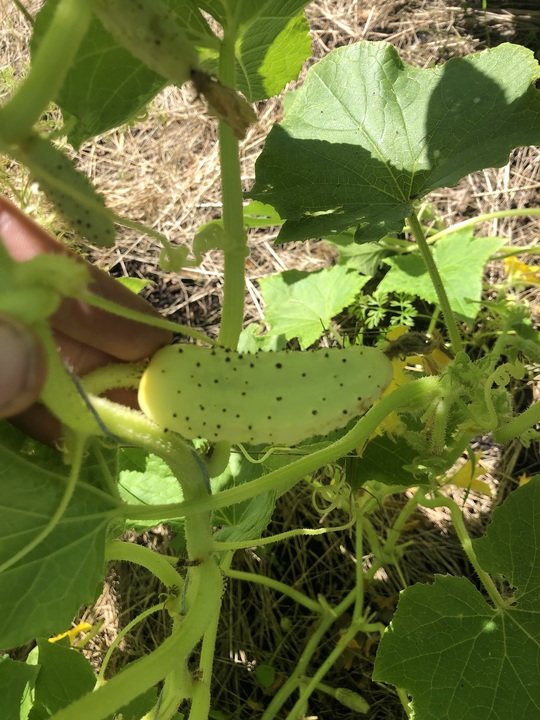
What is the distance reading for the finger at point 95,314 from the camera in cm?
124

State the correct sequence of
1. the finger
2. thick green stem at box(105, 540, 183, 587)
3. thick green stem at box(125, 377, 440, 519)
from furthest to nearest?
thick green stem at box(105, 540, 183, 587) < the finger < thick green stem at box(125, 377, 440, 519)

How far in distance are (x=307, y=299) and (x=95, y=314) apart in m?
1.43

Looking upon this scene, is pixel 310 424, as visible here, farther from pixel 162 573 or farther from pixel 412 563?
pixel 412 563

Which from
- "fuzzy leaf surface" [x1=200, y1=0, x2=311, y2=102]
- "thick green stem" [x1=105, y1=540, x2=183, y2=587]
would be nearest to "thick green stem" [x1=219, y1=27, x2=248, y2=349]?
"fuzzy leaf surface" [x1=200, y1=0, x2=311, y2=102]

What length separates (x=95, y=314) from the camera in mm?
1294

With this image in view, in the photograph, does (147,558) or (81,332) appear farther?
(147,558)

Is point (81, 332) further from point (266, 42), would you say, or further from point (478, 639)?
point (478, 639)

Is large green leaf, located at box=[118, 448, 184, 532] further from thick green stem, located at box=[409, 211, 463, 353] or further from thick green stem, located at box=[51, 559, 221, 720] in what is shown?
thick green stem, located at box=[409, 211, 463, 353]

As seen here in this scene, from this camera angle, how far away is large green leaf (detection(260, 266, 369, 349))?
2547 mm

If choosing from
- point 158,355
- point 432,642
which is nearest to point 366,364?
point 158,355

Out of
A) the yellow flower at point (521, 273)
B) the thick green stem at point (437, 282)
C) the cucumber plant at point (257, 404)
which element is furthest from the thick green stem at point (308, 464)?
the yellow flower at point (521, 273)

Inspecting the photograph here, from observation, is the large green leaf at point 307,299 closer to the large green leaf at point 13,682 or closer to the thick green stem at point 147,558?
the thick green stem at point 147,558

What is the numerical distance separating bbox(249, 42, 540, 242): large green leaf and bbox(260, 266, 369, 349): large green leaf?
2.66ft

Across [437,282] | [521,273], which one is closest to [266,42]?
[437,282]
